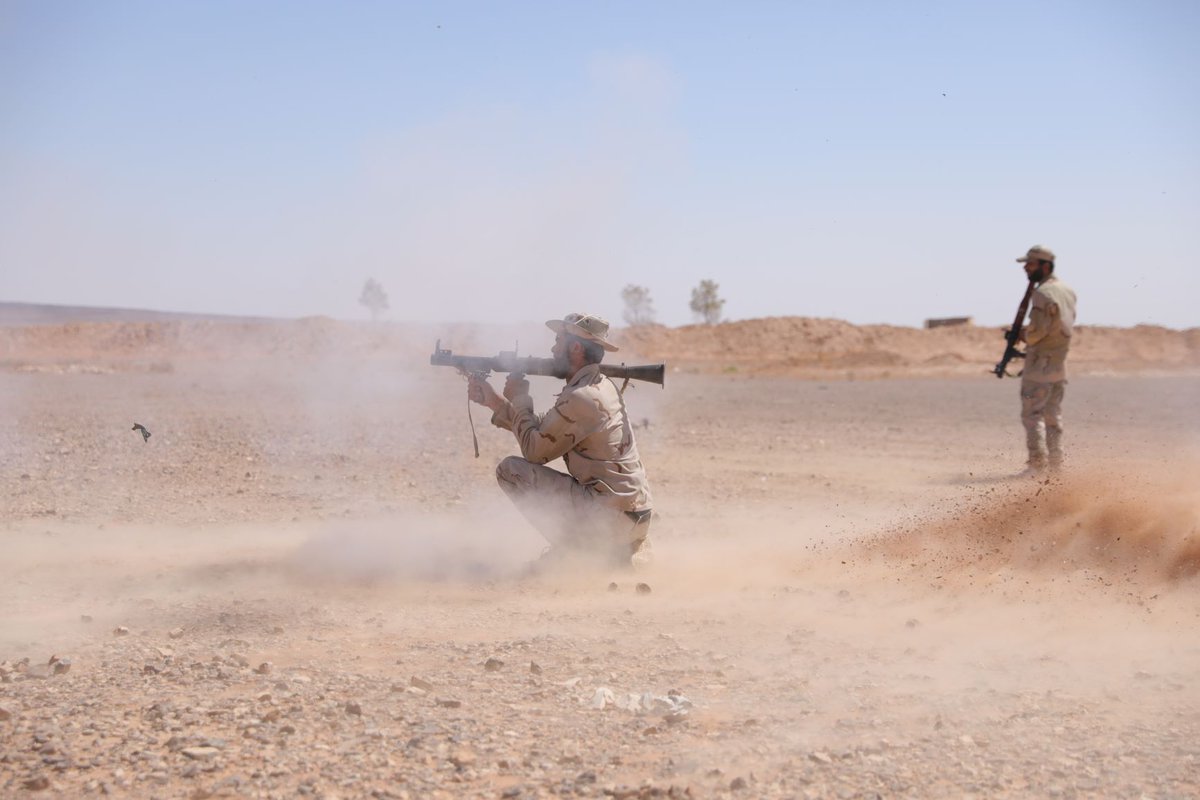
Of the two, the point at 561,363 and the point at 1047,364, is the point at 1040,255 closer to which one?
the point at 1047,364

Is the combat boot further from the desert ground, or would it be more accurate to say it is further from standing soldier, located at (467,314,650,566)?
standing soldier, located at (467,314,650,566)

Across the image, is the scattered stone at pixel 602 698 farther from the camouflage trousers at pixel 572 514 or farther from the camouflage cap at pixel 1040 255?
the camouflage cap at pixel 1040 255

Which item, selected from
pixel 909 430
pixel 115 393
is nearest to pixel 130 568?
pixel 909 430

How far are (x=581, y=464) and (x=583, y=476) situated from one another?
3.0 inches

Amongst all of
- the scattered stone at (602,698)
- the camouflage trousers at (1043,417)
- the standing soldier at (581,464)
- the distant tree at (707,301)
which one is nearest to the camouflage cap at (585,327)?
the standing soldier at (581,464)

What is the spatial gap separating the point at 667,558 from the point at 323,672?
10.3 feet

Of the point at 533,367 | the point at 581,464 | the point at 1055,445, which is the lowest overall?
the point at 1055,445

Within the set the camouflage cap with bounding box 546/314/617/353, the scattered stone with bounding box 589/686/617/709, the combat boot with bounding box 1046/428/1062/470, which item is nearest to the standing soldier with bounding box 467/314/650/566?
the camouflage cap with bounding box 546/314/617/353

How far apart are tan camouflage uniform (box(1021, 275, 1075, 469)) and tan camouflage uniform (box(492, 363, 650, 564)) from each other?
5853 mm

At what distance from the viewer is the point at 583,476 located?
22.3 feet

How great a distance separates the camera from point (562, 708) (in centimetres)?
446

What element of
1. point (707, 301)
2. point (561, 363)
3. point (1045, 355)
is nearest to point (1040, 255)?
point (1045, 355)

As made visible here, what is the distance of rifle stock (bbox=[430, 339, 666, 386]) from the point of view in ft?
23.0

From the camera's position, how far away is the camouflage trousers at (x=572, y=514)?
6.75 m
